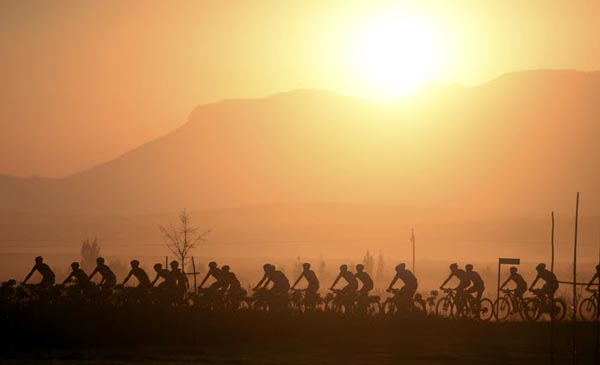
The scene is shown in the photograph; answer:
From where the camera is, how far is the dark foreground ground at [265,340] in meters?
27.3

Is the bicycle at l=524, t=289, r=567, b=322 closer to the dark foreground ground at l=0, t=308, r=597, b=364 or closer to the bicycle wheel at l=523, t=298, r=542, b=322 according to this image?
the bicycle wheel at l=523, t=298, r=542, b=322

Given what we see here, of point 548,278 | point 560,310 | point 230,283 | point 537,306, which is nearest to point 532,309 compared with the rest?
point 537,306

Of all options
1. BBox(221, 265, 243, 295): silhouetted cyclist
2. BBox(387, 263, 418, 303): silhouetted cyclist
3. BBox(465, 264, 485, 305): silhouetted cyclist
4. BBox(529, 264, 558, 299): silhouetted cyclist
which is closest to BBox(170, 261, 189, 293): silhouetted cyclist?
BBox(221, 265, 243, 295): silhouetted cyclist

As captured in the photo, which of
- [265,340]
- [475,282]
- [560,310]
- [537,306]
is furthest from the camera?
[537,306]

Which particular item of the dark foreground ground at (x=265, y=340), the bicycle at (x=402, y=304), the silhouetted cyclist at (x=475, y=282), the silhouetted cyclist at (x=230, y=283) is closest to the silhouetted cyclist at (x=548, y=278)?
the dark foreground ground at (x=265, y=340)

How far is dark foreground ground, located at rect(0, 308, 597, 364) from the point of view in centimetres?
2727

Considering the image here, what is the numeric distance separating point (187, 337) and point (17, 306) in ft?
17.3

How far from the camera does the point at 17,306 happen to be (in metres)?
32.2

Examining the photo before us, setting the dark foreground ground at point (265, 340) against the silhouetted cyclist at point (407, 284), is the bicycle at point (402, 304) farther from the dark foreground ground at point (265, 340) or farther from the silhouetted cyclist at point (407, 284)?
the dark foreground ground at point (265, 340)

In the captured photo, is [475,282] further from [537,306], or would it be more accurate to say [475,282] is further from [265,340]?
[265,340]

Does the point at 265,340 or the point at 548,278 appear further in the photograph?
the point at 548,278

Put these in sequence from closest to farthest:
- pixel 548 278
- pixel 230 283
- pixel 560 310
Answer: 1. pixel 548 278
2. pixel 230 283
3. pixel 560 310

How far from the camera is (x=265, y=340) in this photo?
3181 cm

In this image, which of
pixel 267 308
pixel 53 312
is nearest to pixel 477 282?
pixel 267 308
